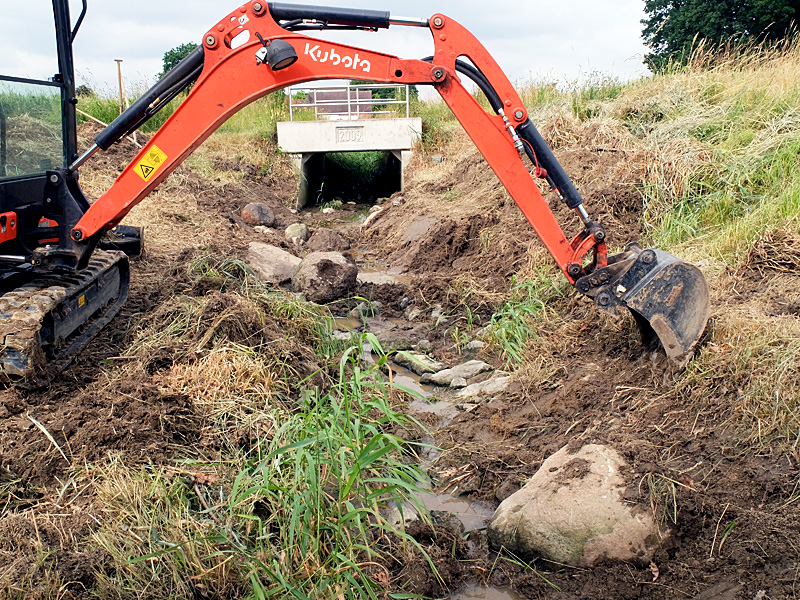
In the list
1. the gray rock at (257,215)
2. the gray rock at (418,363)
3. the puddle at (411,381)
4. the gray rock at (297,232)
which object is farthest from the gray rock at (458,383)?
the gray rock at (257,215)

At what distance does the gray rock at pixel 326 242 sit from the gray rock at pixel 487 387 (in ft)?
19.2

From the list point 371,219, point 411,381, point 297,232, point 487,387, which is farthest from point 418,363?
point 371,219

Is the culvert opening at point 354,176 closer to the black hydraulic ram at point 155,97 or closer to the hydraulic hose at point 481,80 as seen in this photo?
the black hydraulic ram at point 155,97

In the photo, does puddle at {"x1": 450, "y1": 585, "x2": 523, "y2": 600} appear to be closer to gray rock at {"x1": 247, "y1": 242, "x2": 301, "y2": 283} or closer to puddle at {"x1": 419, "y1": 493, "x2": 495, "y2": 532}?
puddle at {"x1": 419, "y1": 493, "x2": 495, "y2": 532}

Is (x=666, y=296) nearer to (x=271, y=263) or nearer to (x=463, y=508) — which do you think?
(x=463, y=508)

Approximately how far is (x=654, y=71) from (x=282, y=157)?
8.59 metres

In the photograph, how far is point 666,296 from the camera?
14.5 feet

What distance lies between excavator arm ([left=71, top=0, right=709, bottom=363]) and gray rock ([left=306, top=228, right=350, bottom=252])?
671 cm

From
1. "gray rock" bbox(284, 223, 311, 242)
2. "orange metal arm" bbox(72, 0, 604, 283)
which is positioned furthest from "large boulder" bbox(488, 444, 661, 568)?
"gray rock" bbox(284, 223, 311, 242)

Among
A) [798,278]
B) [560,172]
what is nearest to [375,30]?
[560,172]

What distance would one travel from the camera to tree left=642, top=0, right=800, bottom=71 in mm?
20609

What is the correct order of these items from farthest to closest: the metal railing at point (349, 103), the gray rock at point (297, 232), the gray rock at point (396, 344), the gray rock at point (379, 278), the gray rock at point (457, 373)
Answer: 1. the metal railing at point (349, 103)
2. the gray rock at point (297, 232)
3. the gray rock at point (379, 278)
4. the gray rock at point (396, 344)
5. the gray rock at point (457, 373)

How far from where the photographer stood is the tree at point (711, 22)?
20609 millimetres

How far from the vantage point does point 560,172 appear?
4.48m
